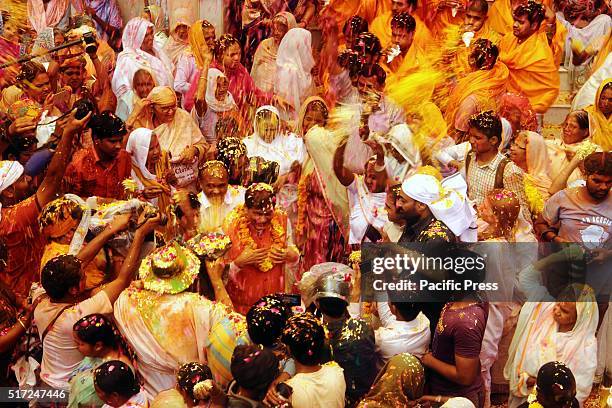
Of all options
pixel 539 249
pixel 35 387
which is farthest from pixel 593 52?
pixel 35 387

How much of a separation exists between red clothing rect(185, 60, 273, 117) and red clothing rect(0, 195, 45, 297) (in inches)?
114

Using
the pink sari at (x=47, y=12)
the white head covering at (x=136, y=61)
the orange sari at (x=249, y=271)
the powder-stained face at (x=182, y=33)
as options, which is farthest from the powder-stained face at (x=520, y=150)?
the pink sari at (x=47, y=12)

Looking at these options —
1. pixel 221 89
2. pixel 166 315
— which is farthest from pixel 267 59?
pixel 166 315

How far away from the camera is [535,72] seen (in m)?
9.05

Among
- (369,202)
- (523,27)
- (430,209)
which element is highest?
(430,209)

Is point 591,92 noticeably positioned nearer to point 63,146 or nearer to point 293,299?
point 293,299

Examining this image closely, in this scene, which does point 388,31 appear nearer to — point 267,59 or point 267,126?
point 267,59

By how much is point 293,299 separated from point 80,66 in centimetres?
306

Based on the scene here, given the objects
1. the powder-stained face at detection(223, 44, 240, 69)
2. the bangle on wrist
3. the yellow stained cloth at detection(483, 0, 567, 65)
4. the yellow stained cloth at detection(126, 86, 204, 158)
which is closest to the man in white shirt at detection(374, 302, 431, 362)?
the bangle on wrist

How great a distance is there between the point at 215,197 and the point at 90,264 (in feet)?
3.06

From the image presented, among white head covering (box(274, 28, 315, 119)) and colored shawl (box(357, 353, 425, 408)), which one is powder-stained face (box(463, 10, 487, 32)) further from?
colored shawl (box(357, 353, 425, 408))

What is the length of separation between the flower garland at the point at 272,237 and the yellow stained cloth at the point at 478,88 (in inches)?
105

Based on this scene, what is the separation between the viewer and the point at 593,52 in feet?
30.6

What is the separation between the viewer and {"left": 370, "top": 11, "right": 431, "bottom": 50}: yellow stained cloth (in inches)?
382
